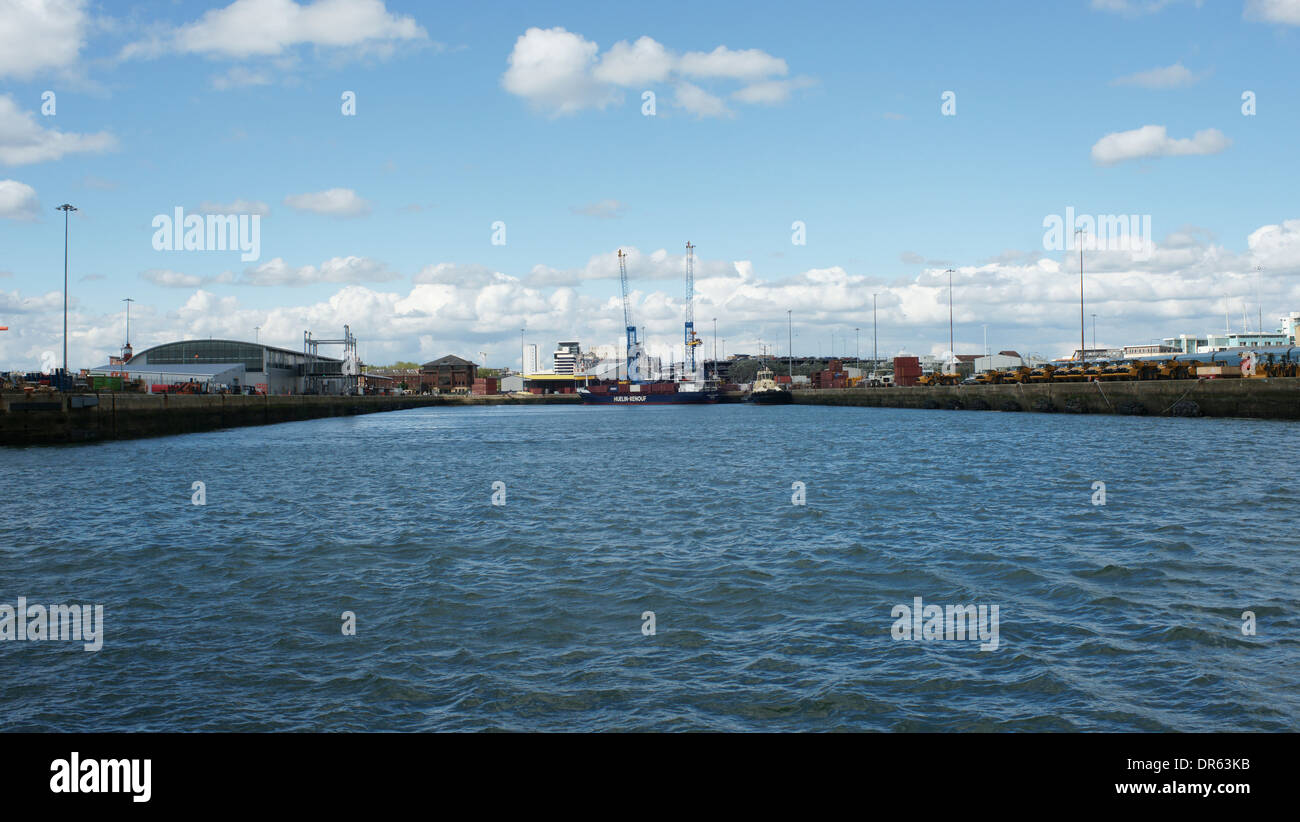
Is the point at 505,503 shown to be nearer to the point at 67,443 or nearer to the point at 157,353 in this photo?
the point at 67,443

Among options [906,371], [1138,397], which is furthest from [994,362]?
[1138,397]

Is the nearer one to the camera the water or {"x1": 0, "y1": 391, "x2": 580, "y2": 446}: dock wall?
the water

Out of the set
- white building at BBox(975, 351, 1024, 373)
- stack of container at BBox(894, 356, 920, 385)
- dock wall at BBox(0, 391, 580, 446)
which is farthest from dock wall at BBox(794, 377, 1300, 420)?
dock wall at BBox(0, 391, 580, 446)

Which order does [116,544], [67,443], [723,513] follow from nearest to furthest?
[116,544], [723,513], [67,443]

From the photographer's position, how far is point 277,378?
13125cm

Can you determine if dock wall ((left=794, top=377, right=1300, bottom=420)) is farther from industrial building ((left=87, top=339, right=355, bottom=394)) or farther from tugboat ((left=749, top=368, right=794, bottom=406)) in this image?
industrial building ((left=87, top=339, right=355, bottom=394))

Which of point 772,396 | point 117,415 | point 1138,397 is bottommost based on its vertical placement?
point 117,415

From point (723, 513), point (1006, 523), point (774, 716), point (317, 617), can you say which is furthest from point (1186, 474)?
point (317, 617)

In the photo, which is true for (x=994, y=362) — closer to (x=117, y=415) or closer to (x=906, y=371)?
(x=906, y=371)

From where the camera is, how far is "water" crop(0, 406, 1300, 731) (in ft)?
35.0

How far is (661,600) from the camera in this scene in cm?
1591

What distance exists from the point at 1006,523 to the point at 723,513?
839cm

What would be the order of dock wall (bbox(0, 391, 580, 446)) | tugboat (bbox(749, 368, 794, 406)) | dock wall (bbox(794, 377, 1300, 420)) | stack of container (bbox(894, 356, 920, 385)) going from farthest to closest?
1. tugboat (bbox(749, 368, 794, 406))
2. stack of container (bbox(894, 356, 920, 385))
3. dock wall (bbox(794, 377, 1300, 420))
4. dock wall (bbox(0, 391, 580, 446))

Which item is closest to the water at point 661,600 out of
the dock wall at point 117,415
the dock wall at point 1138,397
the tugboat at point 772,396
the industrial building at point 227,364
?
the dock wall at point 117,415
